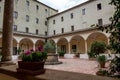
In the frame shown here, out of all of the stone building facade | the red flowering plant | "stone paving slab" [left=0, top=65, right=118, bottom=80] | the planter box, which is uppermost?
the stone building facade

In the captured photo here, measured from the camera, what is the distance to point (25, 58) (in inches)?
96.4

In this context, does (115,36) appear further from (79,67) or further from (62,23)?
(62,23)

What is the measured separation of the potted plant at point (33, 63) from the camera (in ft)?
7.53

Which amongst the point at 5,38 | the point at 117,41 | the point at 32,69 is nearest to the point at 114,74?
the point at 117,41

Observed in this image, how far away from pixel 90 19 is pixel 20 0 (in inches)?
578

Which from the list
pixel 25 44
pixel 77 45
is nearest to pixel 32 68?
pixel 77 45

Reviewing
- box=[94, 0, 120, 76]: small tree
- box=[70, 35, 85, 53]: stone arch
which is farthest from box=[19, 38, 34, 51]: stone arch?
box=[94, 0, 120, 76]: small tree

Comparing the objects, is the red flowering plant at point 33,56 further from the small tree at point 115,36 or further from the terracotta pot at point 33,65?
the small tree at point 115,36

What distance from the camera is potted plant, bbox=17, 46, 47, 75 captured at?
2295 millimetres

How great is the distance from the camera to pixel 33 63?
2295 millimetres

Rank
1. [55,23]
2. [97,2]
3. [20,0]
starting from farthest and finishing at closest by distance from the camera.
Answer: [55,23] < [20,0] < [97,2]

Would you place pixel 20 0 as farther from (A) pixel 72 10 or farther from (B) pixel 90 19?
(B) pixel 90 19

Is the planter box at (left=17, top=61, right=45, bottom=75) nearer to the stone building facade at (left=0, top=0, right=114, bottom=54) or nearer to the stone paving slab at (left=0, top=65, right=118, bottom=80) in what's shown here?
the stone paving slab at (left=0, top=65, right=118, bottom=80)

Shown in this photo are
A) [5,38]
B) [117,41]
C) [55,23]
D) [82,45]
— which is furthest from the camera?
[55,23]
